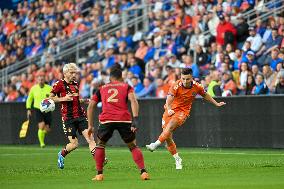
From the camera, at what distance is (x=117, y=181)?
16141 millimetres

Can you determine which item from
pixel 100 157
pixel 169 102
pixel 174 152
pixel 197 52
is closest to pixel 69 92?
pixel 169 102

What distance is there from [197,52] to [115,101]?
14.9 metres

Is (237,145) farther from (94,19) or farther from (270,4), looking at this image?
(94,19)

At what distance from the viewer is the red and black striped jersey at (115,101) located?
1620 centimetres

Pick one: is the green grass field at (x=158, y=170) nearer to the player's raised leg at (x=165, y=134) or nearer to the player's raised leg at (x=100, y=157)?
the player's raised leg at (x=100, y=157)

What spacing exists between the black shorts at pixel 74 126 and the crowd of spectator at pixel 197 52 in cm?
692

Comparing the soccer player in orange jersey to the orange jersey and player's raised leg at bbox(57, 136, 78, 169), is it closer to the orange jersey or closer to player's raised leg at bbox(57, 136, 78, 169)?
the orange jersey

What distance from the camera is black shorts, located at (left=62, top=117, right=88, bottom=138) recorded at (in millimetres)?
20609

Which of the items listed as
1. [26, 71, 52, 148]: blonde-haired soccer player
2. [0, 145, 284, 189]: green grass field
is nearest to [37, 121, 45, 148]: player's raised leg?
[26, 71, 52, 148]: blonde-haired soccer player

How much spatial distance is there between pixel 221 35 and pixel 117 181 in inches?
591

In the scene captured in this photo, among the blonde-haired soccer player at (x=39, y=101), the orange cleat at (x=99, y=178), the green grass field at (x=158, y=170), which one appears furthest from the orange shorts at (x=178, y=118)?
the blonde-haired soccer player at (x=39, y=101)

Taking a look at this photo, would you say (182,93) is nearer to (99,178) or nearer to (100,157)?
(100,157)

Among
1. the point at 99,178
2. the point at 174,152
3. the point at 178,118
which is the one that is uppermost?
the point at 178,118

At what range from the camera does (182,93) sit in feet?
65.4
